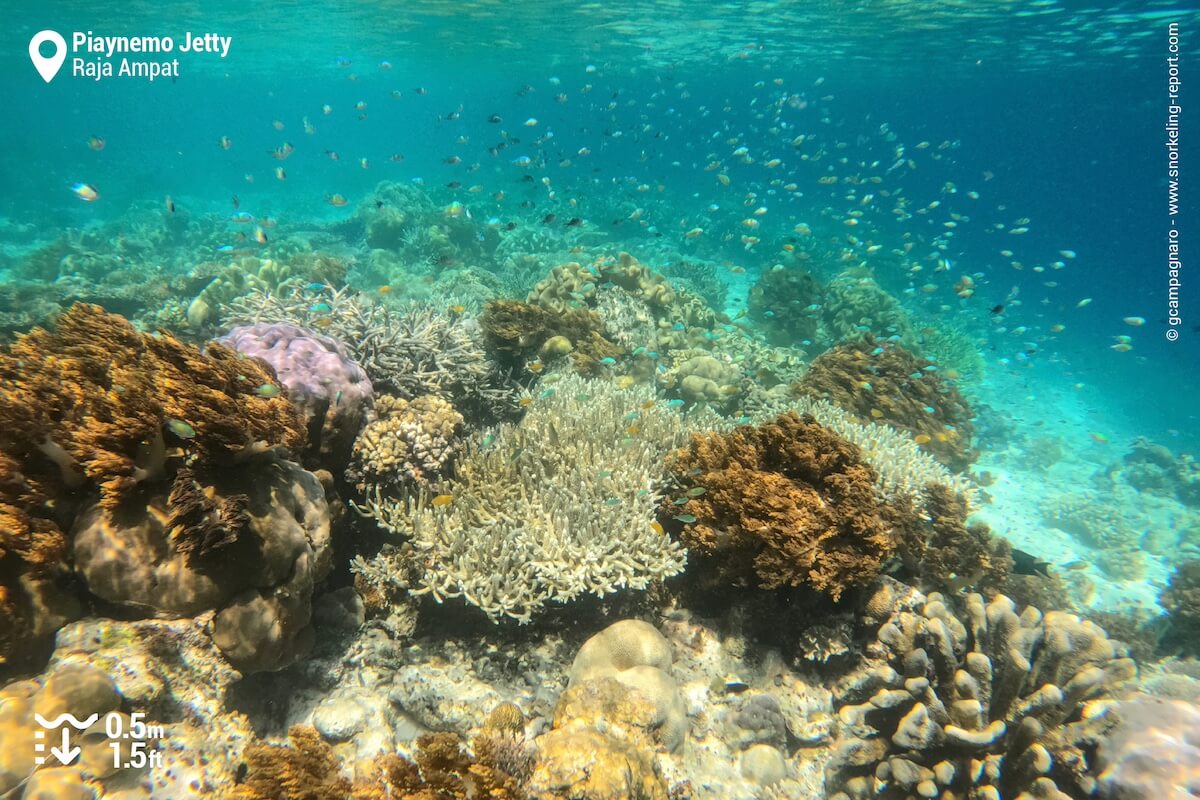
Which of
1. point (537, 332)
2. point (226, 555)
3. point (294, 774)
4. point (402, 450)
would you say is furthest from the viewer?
point (537, 332)

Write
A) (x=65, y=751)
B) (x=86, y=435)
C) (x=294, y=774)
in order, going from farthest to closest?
(x=86, y=435) → (x=294, y=774) → (x=65, y=751)

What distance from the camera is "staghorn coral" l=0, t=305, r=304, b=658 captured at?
3020 mm

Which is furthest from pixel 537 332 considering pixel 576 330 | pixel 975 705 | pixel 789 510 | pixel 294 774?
pixel 975 705

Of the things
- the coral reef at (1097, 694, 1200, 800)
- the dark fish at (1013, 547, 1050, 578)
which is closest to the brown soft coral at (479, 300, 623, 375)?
the dark fish at (1013, 547, 1050, 578)

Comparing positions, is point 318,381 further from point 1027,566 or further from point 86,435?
point 1027,566

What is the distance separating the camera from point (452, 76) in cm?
7394

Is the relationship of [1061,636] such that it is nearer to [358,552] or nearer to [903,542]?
[903,542]

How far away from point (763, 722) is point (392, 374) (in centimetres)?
558

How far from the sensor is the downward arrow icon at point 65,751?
103 inches

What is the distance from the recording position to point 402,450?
17.5 feet

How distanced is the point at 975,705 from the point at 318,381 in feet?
20.7

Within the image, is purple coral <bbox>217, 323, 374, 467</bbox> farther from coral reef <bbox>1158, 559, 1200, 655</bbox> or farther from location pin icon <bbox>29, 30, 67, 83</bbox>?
coral reef <bbox>1158, 559, 1200, 655</bbox>

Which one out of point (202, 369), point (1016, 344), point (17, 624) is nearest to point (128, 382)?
point (202, 369)

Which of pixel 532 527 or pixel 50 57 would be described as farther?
pixel 50 57
